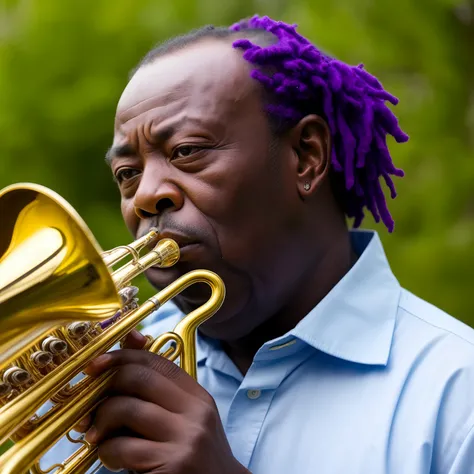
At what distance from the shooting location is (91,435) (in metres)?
1.90

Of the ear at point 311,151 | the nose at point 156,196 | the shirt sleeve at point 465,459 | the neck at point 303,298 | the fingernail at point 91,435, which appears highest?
the nose at point 156,196

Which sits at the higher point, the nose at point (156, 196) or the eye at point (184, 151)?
the eye at point (184, 151)

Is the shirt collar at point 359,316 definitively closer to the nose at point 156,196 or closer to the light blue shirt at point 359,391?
the light blue shirt at point 359,391

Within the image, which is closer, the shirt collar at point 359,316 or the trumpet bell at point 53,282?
the trumpet bell at point 53,282

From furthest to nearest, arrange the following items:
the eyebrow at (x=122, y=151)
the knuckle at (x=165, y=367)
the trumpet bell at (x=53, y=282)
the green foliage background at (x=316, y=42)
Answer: the green foliage background at (x=316, y=42), the eyebrow at (x=122, y=151), the knuckle at (x=165, y=367), the trumpet bell at (x=53, y=282)

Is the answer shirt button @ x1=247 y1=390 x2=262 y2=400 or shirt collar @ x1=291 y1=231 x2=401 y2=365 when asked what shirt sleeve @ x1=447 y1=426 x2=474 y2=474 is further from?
shirt button @ x1=247 y1=390 x2=262 y2=400

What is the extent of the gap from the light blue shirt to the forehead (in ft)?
1.93

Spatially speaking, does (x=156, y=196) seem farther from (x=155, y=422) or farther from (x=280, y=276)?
(x=155, y=422)

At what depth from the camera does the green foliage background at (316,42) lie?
421 cm

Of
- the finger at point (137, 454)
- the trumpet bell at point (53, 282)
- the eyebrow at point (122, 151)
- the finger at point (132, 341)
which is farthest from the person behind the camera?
the eyebrow at point (122, 151)

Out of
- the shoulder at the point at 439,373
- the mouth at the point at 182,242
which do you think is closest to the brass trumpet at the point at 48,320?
the mouth at the point at 182,242

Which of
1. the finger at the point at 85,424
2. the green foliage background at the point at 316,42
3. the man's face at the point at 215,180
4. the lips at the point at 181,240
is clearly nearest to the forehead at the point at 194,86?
the man's face at the point at 215,180

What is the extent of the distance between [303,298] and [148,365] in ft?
1.93

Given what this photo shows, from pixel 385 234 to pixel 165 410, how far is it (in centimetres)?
254
